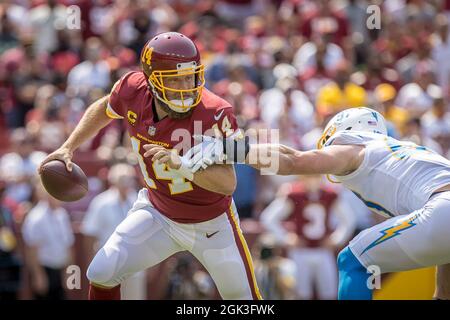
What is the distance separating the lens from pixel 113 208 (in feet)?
31.3

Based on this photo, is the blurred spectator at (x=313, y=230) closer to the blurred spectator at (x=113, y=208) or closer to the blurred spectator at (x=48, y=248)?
the blurred spectator at (x=113, y=208)

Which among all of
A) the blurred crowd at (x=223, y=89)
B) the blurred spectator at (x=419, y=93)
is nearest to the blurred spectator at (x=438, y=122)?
the blurred crowd at (x=223, y=89)

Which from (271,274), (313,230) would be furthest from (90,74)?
(271,274)

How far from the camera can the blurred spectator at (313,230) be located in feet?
31.5

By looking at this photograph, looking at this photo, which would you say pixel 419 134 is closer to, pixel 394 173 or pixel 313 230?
pixel 313 230

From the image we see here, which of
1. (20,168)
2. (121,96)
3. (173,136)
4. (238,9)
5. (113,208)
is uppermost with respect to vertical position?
(238,9)

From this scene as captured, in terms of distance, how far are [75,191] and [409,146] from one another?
6.52 feet

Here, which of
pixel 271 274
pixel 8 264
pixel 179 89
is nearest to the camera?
pixel 179 89

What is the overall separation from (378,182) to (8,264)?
490cm

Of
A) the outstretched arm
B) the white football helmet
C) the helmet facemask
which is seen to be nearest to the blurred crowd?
the white football helmet

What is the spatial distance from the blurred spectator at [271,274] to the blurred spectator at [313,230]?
0.29 meters
